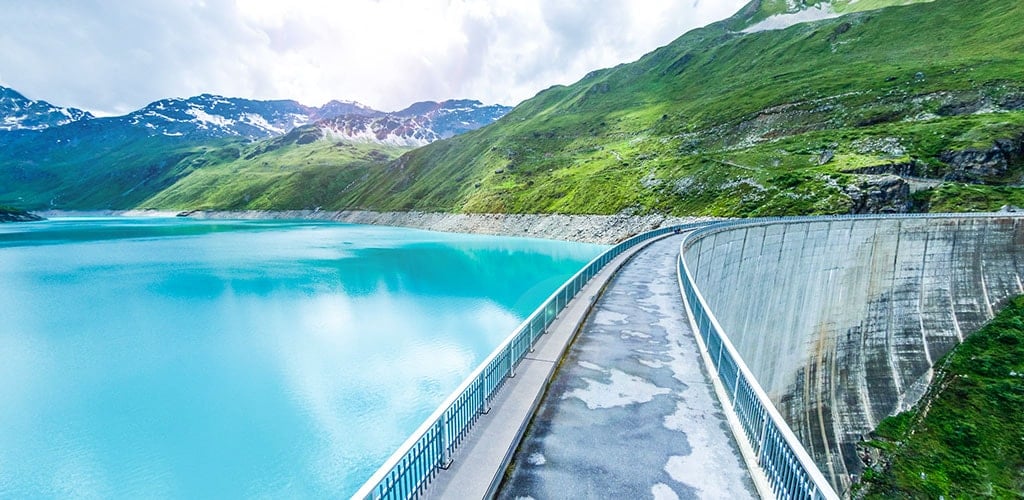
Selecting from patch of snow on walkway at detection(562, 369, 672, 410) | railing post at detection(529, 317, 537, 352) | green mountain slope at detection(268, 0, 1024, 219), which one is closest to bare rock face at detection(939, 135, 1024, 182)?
green mountain slope at detection(268, 0, 1024, 219)

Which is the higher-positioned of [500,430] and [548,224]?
[548,224]

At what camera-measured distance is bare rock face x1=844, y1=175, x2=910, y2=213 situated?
62875mm

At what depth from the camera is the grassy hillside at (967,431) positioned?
80.3 feet

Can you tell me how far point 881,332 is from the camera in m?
42.1

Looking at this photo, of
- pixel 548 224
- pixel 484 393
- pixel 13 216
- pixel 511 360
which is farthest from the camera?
pixel 13 216

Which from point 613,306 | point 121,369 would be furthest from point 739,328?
point 121,369

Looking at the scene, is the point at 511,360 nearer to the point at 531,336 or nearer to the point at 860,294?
the point at 531,336

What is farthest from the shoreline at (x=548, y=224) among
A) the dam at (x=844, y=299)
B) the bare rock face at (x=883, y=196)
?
the dam at (x=844, y=299)

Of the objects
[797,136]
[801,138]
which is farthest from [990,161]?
[797,136]

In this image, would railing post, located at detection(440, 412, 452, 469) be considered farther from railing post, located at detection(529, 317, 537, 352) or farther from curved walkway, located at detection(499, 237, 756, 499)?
railing post, located at detection(529, 317, 537, 352)

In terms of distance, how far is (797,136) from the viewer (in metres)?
98.3

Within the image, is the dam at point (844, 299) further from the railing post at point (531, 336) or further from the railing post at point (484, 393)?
the railing post at point (484, 393)

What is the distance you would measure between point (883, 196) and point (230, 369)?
82796 millimetres

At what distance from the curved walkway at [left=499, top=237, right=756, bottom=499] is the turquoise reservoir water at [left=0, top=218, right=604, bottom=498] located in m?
10.0
